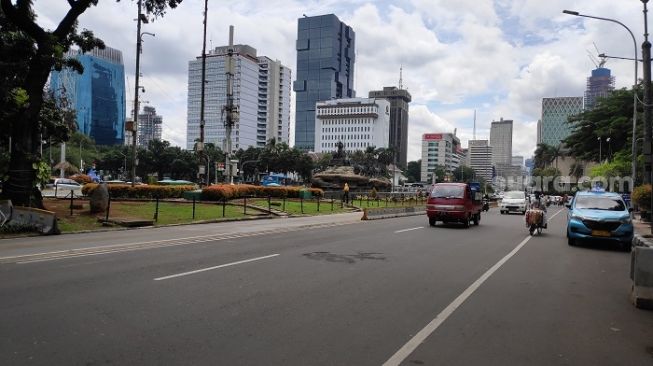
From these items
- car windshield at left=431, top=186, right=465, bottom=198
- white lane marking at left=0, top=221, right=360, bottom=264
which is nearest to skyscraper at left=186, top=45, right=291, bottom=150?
car windshield at left=431, top=186, right=465, bottom=198

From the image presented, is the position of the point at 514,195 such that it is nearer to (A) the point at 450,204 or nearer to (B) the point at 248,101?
(A) the point at 450,204

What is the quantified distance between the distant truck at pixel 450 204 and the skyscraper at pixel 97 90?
75.0 meters

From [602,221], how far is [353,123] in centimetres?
17996

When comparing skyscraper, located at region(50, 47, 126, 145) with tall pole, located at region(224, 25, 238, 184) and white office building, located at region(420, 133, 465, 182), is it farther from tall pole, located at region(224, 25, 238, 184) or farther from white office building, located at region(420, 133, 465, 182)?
white office building, located at region(420, 133, 465, 182)

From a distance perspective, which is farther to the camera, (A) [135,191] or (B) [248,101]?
(B) [248,101]

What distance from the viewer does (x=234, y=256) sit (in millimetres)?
10969

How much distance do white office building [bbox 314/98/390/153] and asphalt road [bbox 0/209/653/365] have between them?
177 metres

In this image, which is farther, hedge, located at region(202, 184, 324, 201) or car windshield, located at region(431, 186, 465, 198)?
hedge, located at region(202, 184, 324, 201)

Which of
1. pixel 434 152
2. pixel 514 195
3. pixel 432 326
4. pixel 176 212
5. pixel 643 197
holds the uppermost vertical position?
pixel 434 152

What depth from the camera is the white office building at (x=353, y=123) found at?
18838cm

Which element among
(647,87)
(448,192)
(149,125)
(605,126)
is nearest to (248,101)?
(149,125)

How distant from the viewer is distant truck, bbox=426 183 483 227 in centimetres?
2094

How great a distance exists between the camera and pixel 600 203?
618 inches

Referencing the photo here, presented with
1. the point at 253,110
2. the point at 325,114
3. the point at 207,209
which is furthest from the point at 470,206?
the point at 325,114
